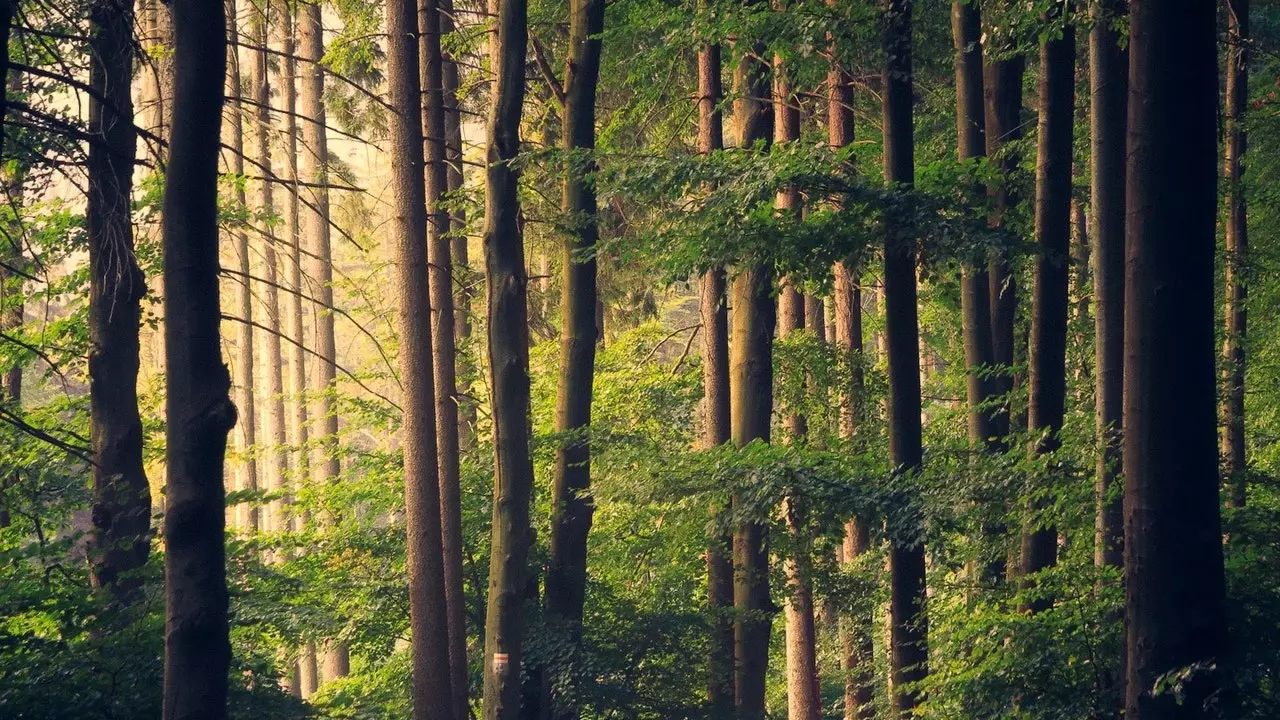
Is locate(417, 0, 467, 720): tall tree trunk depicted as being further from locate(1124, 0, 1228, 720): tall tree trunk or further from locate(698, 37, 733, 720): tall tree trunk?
locate(1124, 0, 1228, 720): tall tree trunk

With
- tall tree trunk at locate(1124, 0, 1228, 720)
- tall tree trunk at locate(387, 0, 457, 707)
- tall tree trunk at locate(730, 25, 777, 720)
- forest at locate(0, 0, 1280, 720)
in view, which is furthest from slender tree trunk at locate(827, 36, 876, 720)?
tall tree trunk at locate(1124, 0, 1228, 720)

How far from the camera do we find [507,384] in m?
10.3

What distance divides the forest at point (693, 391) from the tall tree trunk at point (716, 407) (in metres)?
0.05

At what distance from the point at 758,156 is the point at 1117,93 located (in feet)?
9.38

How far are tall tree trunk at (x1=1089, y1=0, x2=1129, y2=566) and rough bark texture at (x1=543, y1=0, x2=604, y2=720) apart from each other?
5318mm

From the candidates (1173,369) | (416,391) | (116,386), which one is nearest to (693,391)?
(416,391)

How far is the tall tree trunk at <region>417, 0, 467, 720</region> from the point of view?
41.8ft

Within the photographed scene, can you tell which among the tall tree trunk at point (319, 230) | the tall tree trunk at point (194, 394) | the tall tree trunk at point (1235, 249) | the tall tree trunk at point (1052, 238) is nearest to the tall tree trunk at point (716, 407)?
the tall tree trunk at point (1052, 238)

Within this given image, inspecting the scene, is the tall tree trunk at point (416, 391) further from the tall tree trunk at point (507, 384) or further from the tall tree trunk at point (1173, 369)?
the tall tree trunk at point (1173, 369)

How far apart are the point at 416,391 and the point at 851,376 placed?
20.7 feet

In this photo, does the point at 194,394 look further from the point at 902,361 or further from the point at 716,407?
the point at 716,407

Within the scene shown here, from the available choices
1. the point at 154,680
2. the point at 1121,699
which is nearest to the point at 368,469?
the point at 154,680

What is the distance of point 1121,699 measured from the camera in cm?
711

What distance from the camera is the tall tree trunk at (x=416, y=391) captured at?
1186cm
